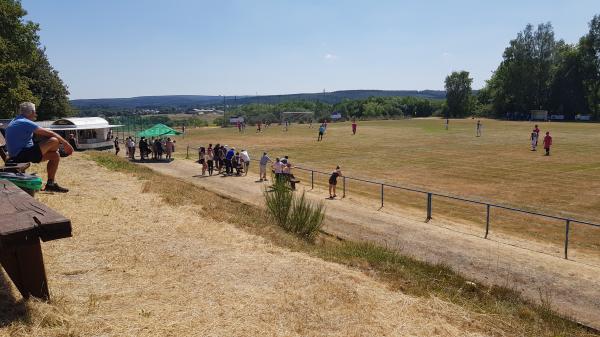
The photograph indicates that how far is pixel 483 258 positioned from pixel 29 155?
10002 millimetres

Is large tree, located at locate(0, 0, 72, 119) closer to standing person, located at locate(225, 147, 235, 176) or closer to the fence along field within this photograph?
the fence along field

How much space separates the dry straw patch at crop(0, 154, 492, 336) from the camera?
173 inches

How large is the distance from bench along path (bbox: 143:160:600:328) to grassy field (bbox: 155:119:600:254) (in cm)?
167

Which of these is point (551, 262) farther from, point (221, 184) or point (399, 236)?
point (221, 184)

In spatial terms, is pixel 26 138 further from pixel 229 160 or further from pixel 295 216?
pixel 229 160

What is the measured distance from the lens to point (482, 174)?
24.0 metres

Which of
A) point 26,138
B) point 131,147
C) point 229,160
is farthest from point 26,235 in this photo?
point 131,147

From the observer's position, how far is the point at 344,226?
1445cm

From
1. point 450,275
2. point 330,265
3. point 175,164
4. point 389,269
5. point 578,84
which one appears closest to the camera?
point 330,265

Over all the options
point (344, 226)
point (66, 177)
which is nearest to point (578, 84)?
point (344, 226)

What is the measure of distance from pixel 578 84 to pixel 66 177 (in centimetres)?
9085

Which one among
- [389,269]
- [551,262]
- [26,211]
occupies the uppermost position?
[26,211]

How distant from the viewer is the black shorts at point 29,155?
736cm

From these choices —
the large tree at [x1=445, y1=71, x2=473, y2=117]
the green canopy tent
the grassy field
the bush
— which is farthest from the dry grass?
the large tree at [x1=445, y1=71, x2=473, y2=117]
